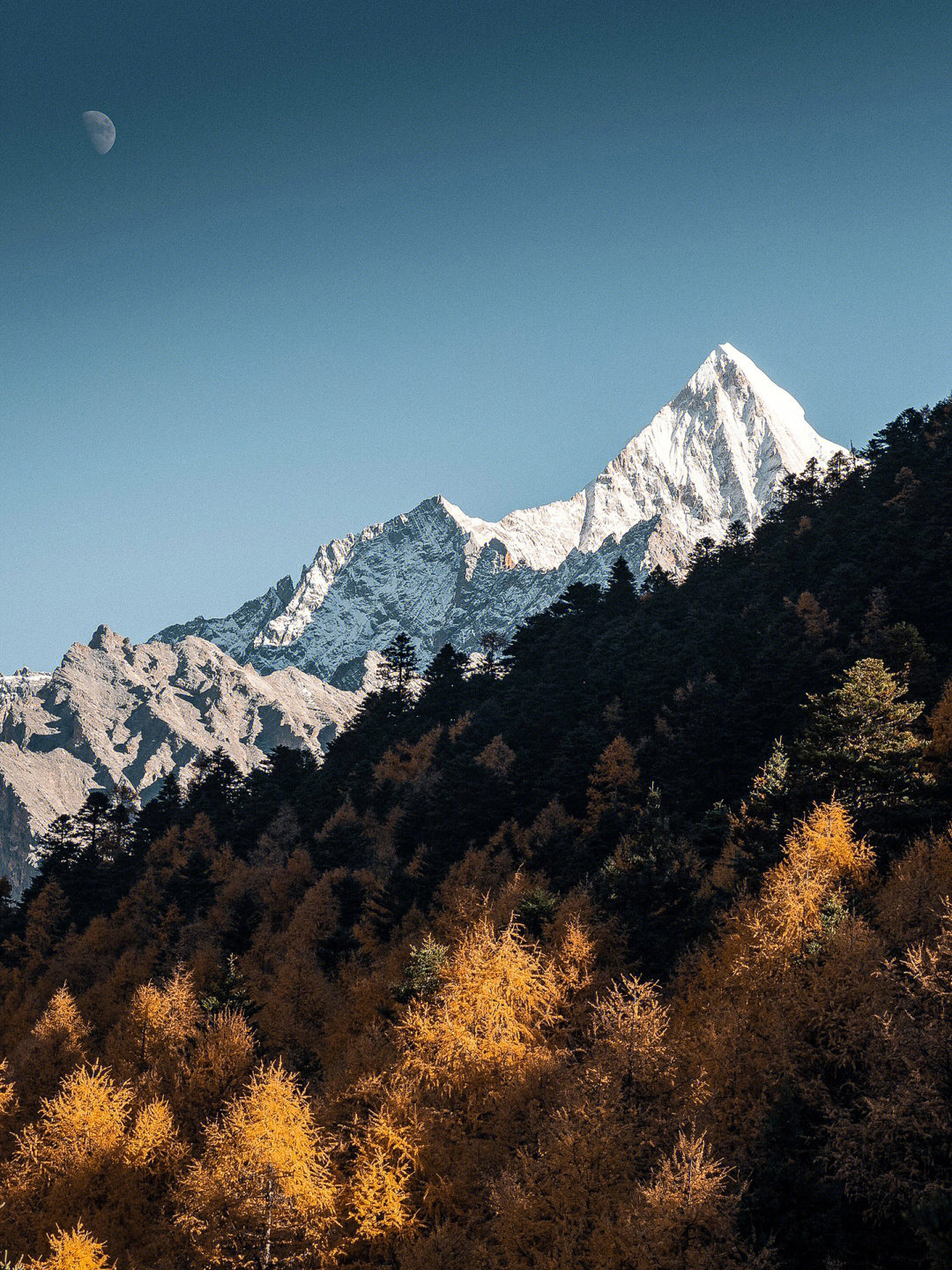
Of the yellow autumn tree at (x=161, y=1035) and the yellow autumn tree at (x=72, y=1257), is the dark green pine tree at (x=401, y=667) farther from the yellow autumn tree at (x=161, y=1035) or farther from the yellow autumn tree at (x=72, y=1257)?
the yellow autumn tree at (x=72, y=1257)

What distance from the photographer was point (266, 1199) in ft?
110

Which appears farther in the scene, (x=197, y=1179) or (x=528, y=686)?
(x=528, y=686)

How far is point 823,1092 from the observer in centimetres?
3016

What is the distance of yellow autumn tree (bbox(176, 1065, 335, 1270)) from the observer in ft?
108

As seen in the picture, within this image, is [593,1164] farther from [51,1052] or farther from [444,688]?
[444,688]

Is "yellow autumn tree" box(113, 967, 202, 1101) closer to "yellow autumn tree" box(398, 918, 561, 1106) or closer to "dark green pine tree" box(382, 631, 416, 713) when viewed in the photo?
"yellow autumn tree" box(398, 918, 561, 1106)

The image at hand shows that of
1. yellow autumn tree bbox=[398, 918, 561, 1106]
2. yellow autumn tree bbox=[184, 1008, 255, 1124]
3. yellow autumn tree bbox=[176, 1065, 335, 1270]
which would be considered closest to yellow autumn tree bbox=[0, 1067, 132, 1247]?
yellow autumn tree bbox=[184, 1008, 255, 1124]

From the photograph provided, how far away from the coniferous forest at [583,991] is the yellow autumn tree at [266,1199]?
148 millimetres

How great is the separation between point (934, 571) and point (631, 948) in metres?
41.5

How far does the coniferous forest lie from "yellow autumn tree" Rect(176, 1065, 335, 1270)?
15 centimetres

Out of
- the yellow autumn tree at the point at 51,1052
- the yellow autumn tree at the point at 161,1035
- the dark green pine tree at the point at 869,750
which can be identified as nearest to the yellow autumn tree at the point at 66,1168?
the yellow autumn tree at the point at 161,1035

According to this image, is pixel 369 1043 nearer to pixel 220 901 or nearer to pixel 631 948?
pixel 631 948

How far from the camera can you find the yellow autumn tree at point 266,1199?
33.0 metres

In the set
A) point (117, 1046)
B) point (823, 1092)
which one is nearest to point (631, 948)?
point (823, 1092)
